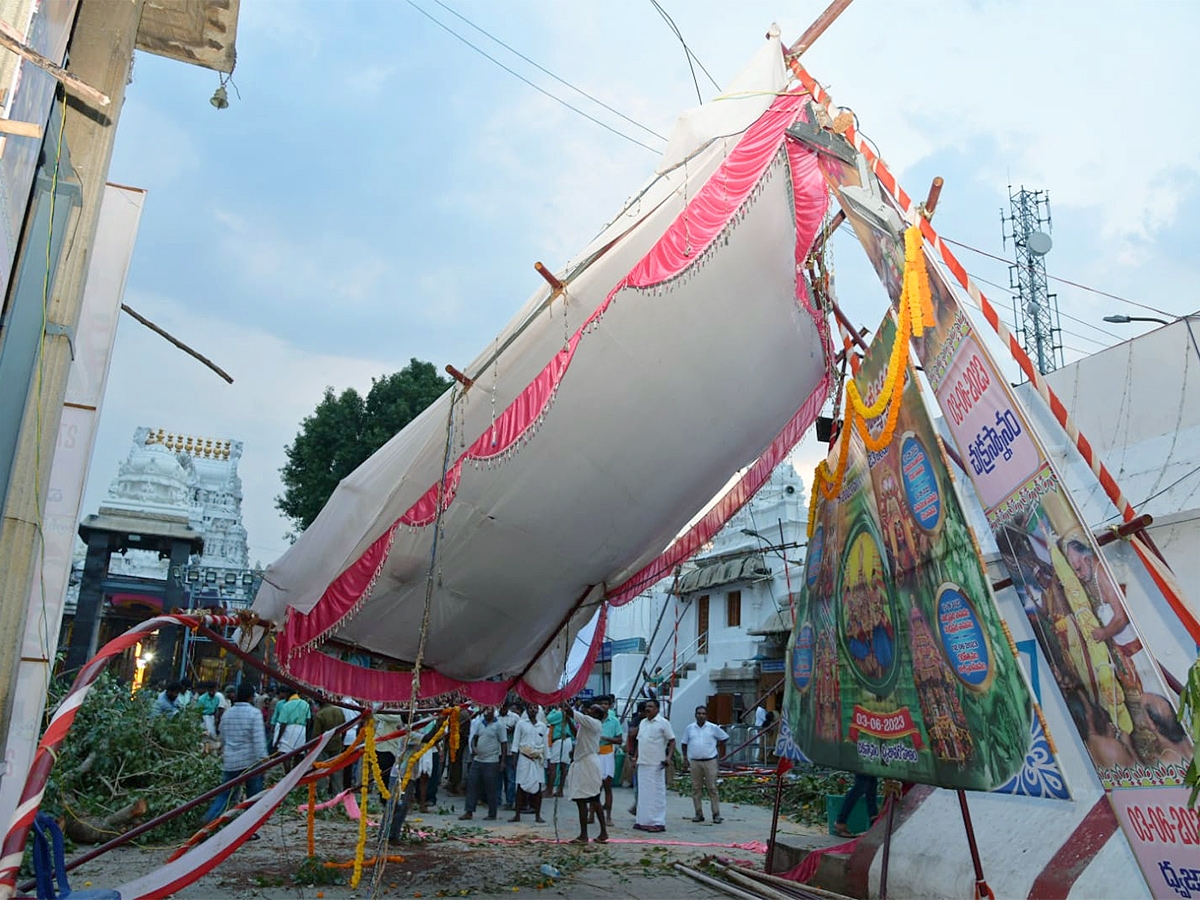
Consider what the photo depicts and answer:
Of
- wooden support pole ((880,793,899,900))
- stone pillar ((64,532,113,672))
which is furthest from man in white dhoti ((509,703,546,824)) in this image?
stone pillar ((64,532,113,672))

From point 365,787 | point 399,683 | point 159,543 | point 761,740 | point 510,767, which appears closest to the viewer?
point 365,787

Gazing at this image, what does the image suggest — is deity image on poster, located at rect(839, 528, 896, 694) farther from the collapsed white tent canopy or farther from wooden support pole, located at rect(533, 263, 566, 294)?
wooden support pole, located at rect(533, 263, 566, 294)

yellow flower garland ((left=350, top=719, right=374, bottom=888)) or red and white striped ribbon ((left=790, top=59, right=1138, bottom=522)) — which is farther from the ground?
red and white striped ribbon ((left=790, top=59, right=1138, bottom=522))

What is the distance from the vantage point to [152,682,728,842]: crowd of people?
29.0ft

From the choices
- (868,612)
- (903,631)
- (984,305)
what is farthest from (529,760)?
(984,305)

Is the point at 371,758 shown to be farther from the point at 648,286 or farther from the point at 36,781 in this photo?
the point at 648,286

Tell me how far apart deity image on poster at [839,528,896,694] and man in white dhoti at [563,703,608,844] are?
385cm

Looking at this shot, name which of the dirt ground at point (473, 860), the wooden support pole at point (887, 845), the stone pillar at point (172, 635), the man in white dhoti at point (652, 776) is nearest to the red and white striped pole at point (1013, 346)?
the wooden support pole at point (887, 845)

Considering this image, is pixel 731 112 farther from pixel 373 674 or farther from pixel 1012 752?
pixel 373 674

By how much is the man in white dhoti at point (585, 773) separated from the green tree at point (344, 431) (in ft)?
44.9

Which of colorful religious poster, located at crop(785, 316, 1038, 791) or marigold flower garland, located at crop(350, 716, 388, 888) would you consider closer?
colorful religious poster, located at crop(785, 316, 1038, 791)

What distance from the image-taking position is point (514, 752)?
1190cm

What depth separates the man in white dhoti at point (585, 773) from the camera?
9.01 metres

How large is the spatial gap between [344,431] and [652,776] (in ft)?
47.0
